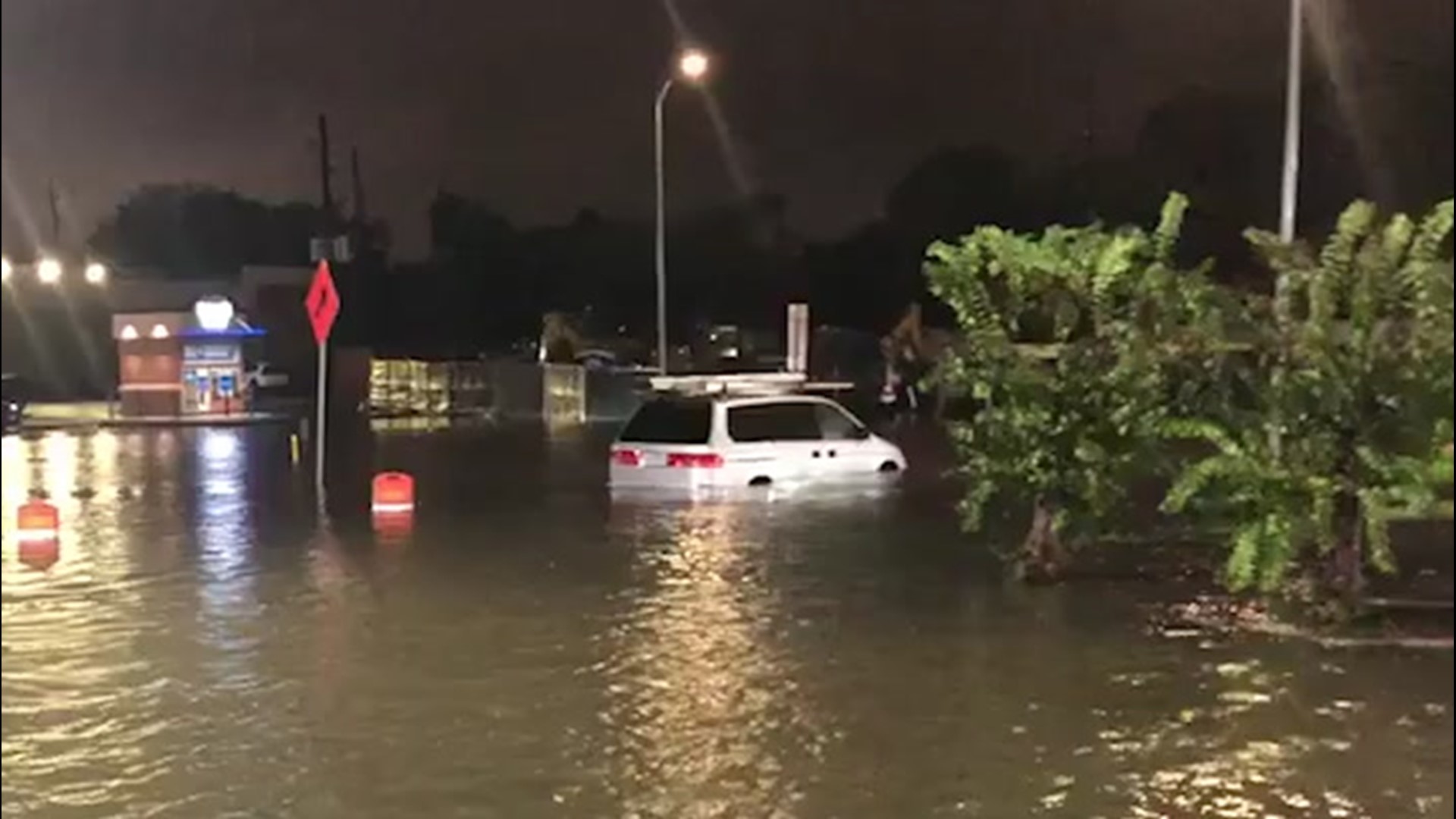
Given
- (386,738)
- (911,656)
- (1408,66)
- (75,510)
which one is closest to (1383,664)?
(1408,66)

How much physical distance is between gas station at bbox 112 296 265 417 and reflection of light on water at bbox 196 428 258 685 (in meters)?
0.47

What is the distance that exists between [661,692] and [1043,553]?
2.60 metres

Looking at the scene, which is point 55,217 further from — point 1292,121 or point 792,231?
point 792,231

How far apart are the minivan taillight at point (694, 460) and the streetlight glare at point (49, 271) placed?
10.9 m

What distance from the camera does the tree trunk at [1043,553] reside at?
776cm

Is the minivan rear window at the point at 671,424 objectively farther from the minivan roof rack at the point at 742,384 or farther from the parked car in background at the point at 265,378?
the parked car in background at the point at 265,378

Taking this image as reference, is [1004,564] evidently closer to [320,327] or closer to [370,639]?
[370,639]

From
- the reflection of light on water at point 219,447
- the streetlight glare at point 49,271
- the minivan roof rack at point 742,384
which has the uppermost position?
the streetlight glare at point 49,271

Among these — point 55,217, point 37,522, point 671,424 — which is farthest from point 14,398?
point 671,424

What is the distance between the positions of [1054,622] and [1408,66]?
5182 mm

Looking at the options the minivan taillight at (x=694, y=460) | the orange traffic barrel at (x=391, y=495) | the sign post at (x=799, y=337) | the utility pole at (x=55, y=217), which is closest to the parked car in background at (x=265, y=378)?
the sign post at (x=799, y=337)

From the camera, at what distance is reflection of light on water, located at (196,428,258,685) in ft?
23.1

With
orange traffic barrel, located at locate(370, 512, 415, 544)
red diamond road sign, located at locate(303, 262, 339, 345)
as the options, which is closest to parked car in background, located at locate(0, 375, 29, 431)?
red diamond road sign, located at locate(303, 262, 339, 345)

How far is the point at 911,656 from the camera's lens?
657 centimetres
